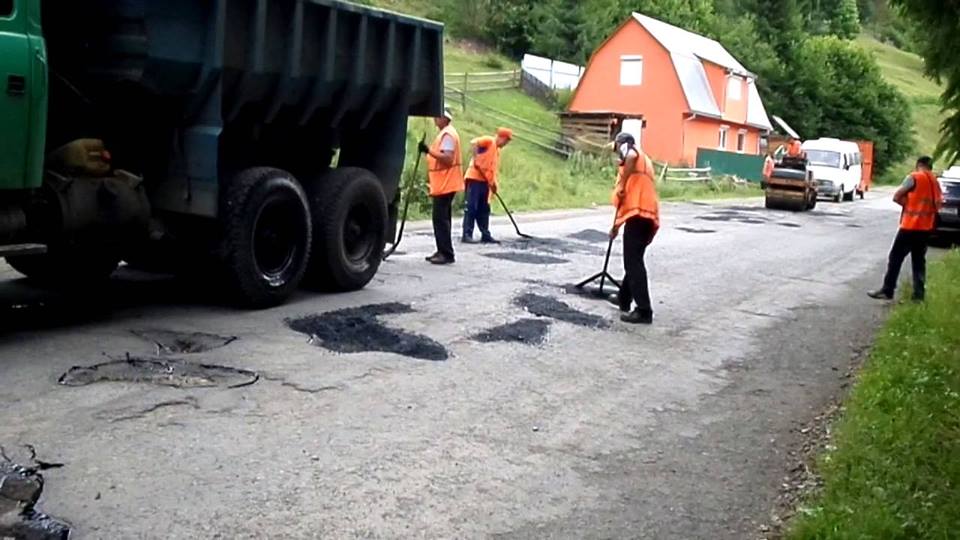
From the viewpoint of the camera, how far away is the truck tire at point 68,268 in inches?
364

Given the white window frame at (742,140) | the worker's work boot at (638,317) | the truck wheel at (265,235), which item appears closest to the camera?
the truck wheel at (265,235)

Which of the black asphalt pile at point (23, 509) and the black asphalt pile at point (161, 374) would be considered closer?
the black asphalt pile at point (23, 509)

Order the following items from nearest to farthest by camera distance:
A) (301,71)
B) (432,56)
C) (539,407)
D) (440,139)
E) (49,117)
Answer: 1. (539,407)
2. (49,117)
3. (301,71)
4. (432,56)
5. (440,139)

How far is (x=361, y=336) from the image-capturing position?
28.1 ft

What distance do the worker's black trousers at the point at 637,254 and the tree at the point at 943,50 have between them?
113 inches

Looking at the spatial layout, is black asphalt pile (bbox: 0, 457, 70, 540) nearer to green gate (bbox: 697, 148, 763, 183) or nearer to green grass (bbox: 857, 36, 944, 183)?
green grass (bbox: 857, 36, 944, 183)

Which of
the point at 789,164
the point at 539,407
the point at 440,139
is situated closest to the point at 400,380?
the point at 539,407

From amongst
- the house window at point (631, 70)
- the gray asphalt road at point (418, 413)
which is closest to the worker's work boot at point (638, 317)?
the gray asphalt road at point (418, 413)

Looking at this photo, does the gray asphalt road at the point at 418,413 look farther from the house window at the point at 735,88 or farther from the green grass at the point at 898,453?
the house window at the point at 735,88

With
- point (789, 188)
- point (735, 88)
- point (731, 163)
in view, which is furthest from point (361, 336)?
point (735, 88)

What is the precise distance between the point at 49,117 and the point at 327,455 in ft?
12.8

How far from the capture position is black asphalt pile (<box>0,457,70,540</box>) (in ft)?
14.7

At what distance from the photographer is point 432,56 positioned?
37.5ft

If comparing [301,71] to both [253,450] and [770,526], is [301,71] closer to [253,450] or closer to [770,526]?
[253,450]
